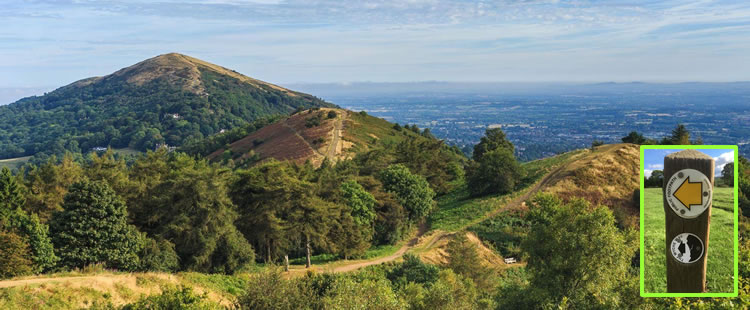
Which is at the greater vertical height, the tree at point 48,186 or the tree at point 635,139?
the tree at point 48,186

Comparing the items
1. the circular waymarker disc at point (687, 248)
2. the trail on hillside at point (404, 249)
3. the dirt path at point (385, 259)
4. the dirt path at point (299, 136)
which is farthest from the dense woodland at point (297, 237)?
the dirt path at point (299, 136)

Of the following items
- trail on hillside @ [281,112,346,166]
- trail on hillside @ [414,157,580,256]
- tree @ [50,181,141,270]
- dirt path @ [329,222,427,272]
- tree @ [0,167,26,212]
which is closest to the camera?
tree @ [50,181,141,270]

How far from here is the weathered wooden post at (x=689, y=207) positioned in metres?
4.55

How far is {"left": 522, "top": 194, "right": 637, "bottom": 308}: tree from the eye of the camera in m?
17.2

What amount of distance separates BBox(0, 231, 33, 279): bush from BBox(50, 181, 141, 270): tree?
2.42m

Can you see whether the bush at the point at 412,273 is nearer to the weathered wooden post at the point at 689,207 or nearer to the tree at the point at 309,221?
the tree at the point at 309,221

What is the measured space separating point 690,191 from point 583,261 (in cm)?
1435

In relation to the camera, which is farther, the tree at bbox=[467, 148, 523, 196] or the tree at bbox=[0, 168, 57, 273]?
the tree at bbox=[467, 148, 523, 196]

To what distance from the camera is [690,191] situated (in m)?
4.59

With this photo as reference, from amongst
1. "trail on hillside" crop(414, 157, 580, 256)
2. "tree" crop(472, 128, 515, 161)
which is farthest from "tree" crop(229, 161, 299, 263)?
"tree" crop(472, 128, 515, 161)

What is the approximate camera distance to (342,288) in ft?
63.8

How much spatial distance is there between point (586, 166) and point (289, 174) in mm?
33033

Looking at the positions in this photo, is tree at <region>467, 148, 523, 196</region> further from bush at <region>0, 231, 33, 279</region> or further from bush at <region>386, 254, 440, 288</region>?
bush at <region>0, 231, 33, 279</region>

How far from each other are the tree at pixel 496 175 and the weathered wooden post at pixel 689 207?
160 feet
